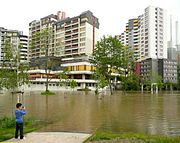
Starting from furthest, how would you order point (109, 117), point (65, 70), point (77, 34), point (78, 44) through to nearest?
point (77, 34) → point (78, 44) → point (65, 70) → point (109, 117)

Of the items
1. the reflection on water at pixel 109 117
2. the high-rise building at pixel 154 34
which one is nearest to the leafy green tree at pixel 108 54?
the reflection on water at pixel 109 117

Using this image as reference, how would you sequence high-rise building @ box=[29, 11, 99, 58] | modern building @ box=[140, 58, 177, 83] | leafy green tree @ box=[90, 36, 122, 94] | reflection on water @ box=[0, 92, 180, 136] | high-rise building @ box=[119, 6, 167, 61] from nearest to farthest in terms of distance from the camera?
1. reflection on water @ box=[0, 92, 180, 136]
2. leafy green tree @ box=[90, 36, 122, 94]
3. high-rise building @ box=[29, 11, 99, 58]
4. modern building @ box=[140, 58, 177, 83]
5. high-rise building @ box=[119, 6, 167, 61]

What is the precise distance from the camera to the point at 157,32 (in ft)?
344

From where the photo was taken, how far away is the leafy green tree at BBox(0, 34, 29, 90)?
10.8 meters

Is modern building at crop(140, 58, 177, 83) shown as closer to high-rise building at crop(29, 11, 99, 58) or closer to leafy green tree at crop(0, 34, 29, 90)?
high-rise building at crop(29, 11, 99, 58)

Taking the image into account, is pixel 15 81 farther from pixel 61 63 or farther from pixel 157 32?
pixel 157 32

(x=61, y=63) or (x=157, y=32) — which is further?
(x=157, y=32)

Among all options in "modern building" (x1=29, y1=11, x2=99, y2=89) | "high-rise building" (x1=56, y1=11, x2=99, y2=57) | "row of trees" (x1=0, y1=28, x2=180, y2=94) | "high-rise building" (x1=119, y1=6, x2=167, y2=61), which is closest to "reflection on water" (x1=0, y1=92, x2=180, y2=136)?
"row of trees" (x1=0, y1=28, x2=180, y2=94)

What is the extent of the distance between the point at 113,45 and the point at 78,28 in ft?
199

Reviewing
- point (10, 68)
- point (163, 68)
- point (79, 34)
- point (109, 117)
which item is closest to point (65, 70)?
point (10, 68)

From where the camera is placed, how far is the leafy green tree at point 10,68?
10762mm

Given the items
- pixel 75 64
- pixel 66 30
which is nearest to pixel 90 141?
pixel 75 64

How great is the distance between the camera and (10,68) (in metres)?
11.2

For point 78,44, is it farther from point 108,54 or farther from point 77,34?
point 108,54
